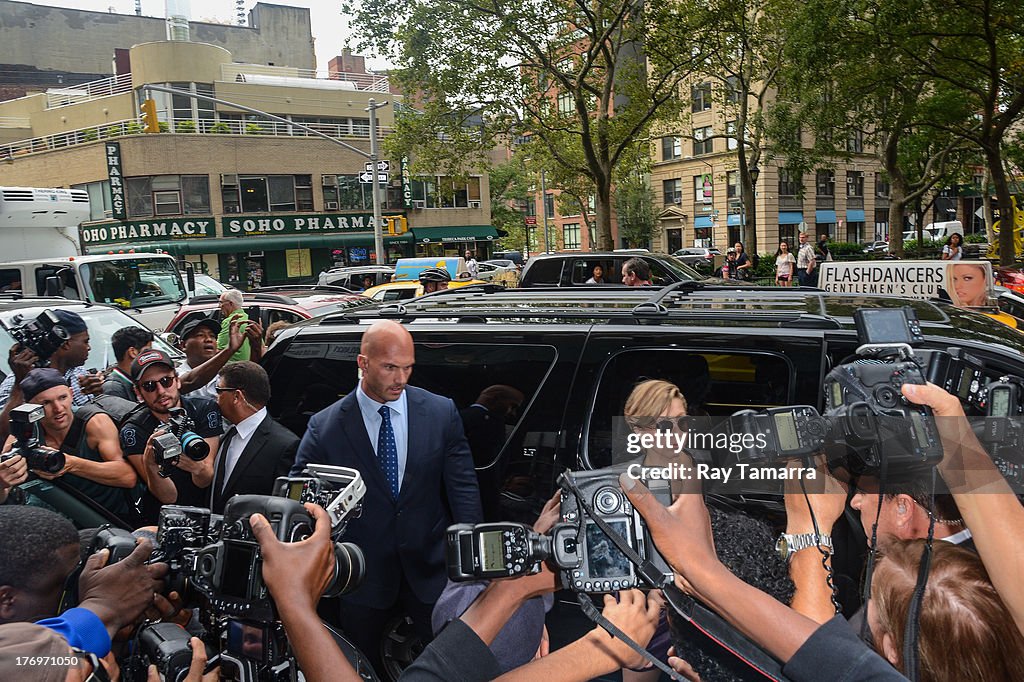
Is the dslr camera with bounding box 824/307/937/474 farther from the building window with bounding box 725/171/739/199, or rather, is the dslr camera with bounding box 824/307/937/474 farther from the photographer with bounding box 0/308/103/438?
the building window with bounding box 725/171/739/199

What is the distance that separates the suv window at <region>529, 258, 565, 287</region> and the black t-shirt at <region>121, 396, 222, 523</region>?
28.5 feet

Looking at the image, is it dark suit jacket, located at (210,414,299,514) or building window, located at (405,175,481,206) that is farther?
building window, located at (405,175,481,206)

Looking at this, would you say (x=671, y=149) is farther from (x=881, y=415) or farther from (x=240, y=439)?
(x=881, y=415)

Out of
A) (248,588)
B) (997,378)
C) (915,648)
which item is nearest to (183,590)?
(248,588)

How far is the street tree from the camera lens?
17.7 meters

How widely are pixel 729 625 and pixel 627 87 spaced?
69.3 feet

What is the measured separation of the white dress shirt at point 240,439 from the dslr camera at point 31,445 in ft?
2.23

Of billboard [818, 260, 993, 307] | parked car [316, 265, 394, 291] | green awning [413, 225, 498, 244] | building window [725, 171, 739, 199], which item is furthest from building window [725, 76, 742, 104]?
building window [725, 171, 739, 199]

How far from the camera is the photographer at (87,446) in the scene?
155 inches

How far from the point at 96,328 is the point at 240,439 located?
14.8ft

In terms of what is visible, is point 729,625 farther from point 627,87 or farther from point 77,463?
point 627,87

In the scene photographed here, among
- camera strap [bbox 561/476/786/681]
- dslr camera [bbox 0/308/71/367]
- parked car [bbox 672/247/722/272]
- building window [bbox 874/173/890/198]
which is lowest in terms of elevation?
parked car [bbox 672/247/722/272]

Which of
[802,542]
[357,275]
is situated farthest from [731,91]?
[802,542]

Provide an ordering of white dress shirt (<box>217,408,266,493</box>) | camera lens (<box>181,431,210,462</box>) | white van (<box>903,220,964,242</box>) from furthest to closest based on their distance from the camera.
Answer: white van (<box>903,220,964,242</box>)
white dress shirt (<box>217,408,266,493</box>)
camera lens (<box>181,431,210,462</box>)
